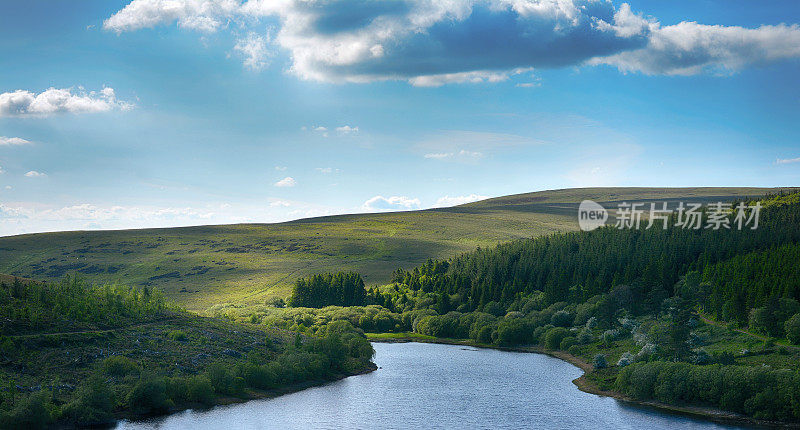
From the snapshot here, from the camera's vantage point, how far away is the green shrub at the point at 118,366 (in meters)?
97.0

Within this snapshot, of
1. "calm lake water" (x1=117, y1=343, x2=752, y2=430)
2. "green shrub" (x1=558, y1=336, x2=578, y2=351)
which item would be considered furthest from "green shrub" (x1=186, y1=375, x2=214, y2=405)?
"green shrub" (x1=558, y1=336, x2=578, y2=351)

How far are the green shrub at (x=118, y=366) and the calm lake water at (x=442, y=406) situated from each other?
37.2ft

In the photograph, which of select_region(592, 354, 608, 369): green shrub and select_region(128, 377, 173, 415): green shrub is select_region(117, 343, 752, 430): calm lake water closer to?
select_region(128, 377, 173, 415): green shrub

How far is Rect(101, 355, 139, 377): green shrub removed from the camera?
9700 cm

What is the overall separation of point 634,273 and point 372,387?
101 metres

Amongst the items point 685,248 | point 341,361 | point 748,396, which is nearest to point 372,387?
point 341,361

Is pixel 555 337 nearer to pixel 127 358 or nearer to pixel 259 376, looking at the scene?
pixel 259 376

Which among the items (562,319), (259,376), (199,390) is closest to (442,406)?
(259,376)

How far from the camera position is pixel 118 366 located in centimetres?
9825

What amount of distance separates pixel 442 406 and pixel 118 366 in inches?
1975

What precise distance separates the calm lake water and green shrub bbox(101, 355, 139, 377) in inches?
446

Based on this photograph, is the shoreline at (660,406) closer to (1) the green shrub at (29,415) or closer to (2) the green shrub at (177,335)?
(2) the green shrub at (177,335)

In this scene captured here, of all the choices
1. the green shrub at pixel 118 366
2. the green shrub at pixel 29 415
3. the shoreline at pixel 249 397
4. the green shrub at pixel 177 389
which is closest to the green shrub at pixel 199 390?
the green shrub at pixel 177 389

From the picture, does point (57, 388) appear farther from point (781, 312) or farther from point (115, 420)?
point (781, 312)
